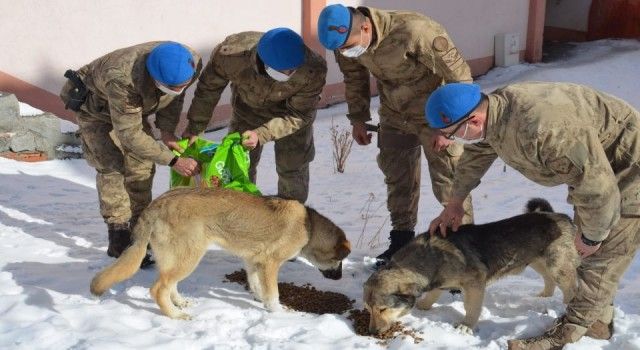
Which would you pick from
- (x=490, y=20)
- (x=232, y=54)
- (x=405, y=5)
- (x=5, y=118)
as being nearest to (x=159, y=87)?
(x=232, y=54)

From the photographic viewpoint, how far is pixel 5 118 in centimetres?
854

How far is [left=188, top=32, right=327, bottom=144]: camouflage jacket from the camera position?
5398 mm

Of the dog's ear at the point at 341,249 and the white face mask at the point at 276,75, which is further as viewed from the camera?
the white face mask at the point at 276,75

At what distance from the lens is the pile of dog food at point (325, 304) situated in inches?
174

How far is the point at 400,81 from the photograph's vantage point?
514 centimetres

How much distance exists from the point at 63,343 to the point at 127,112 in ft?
5.99

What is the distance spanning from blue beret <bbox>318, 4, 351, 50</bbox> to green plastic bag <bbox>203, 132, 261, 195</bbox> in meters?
1.10

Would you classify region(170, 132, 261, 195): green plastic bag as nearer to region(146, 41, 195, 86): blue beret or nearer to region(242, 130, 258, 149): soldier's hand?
region(242, 130, 258, 149): soldier's hand

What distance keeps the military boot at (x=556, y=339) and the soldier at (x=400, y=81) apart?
1225 mm

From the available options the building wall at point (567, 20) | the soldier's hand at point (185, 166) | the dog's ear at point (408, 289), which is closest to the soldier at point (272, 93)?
the soldier's hand at point (185, 166)

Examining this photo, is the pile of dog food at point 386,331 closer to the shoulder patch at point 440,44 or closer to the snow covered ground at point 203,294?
the snow covered ground at point 203,294

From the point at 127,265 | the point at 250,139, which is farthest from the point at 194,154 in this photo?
the point at 127,265

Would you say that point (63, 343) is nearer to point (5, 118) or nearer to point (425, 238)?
point (425, 238)

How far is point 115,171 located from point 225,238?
1507 mm
